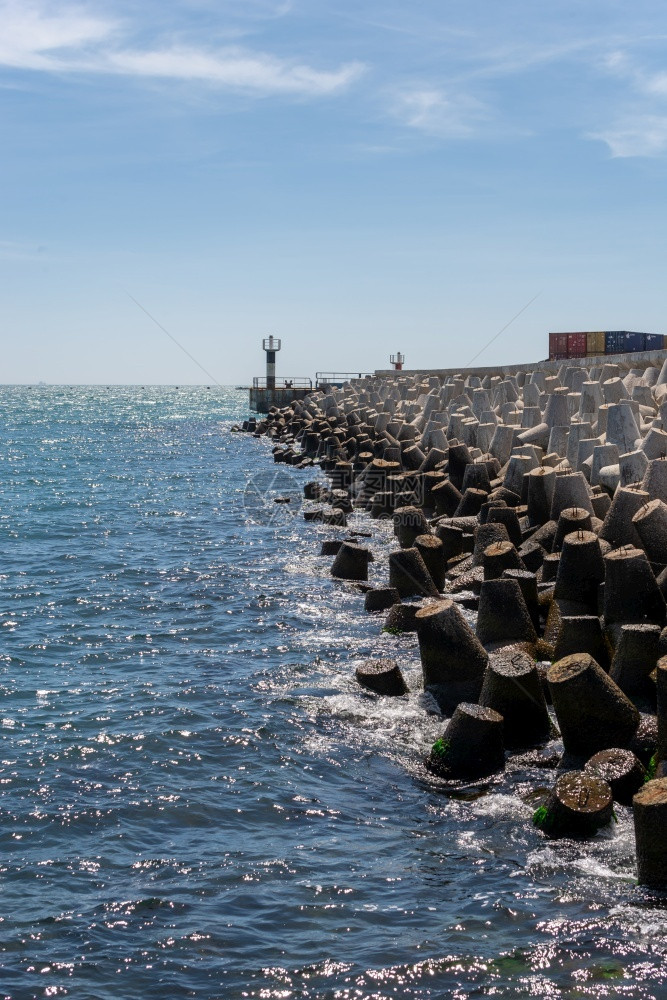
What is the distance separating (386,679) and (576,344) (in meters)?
39.6

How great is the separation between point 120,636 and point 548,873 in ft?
26.4

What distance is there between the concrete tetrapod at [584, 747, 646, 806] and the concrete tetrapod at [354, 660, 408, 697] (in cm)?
302

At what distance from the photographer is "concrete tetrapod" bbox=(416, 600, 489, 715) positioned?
938 cm

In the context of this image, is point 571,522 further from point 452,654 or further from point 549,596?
point 452,654

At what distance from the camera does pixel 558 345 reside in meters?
48.3

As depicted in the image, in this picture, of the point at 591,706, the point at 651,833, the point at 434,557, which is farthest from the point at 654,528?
the point at 651,833

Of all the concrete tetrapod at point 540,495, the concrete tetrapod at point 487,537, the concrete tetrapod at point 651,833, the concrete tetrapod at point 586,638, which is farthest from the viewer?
the concrete tetrapod at point 540,495

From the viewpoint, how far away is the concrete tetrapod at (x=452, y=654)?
9.38 m

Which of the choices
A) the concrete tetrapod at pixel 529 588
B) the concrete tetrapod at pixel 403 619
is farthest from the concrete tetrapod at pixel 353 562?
the concrete tetrapod at pixel 529 588

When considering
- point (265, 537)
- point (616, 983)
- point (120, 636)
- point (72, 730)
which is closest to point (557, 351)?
point (265, 537)

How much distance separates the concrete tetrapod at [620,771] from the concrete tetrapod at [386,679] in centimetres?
302

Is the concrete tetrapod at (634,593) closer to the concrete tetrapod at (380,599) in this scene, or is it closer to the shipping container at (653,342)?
the concrete tetrapod at (380,599)

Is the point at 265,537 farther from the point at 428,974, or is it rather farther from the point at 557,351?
the point at 557,351

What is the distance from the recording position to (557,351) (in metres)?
48.2
